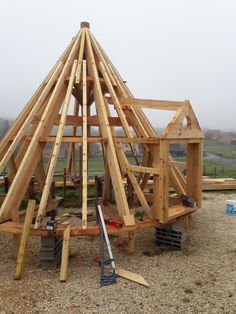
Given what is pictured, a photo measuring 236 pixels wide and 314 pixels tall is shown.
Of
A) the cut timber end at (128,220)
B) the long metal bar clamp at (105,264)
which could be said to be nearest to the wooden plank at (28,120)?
the long metal bar clamp at (105,264)

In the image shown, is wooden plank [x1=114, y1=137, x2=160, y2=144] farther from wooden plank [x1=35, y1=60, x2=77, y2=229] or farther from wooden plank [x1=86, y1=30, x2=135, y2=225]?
wooden plank [x1=35, y1=60, x2=77, y2=229]

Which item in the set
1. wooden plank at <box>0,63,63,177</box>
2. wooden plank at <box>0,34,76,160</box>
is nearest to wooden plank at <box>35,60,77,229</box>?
wooden plank at <box>0,63,63,177</box>

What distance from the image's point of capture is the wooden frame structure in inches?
311

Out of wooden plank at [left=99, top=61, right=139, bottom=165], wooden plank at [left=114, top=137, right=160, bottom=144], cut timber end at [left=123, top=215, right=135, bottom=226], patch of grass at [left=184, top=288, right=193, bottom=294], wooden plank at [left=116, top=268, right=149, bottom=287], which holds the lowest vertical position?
patch of grass at [left=184, top=288, right=193, bottom=294]

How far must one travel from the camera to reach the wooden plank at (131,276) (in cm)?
653

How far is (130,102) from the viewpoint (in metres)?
9.49

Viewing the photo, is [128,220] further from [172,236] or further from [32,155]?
[32,155]

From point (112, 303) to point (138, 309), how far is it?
50cm

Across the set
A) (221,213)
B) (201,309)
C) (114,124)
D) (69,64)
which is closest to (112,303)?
(201,309)

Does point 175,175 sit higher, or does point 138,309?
point 175,175

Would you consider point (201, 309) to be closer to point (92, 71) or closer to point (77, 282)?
point (77, 282)

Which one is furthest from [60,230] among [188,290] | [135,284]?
[188,290]

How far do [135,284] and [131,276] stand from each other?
283mm

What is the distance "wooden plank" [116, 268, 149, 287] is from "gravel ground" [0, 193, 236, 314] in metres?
0.13
